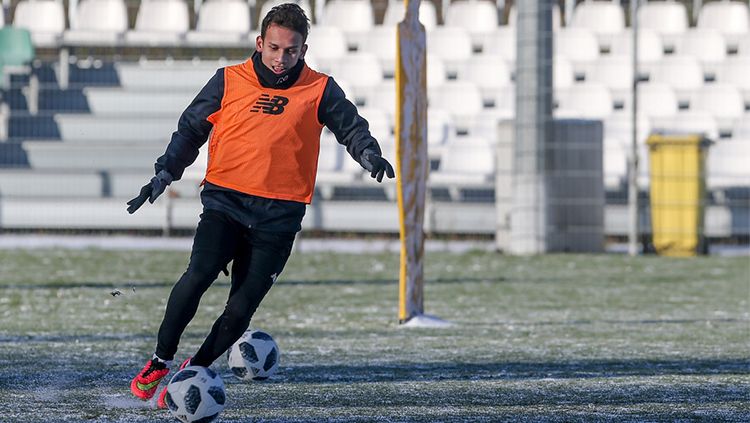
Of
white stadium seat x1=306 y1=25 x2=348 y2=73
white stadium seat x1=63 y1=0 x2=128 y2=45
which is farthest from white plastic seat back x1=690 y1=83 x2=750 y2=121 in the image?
white stadium seat x1=63 y1=0 x2=128 y2=45

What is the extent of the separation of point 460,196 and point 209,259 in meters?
11.4

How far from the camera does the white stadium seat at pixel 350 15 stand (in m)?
19.8

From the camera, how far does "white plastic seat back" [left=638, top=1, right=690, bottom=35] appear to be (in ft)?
65.9

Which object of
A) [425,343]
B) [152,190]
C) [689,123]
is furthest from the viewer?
[689,123]

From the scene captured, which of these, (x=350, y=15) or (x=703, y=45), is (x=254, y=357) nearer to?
(x=350, y=15)

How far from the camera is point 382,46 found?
63.1ft

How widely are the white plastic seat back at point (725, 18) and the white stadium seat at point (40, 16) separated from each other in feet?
30.2

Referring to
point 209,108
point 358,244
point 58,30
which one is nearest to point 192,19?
point 58,30

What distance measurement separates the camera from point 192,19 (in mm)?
20391

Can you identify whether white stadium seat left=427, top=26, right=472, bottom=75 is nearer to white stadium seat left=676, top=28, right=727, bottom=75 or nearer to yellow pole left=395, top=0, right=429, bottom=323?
white stadium seat left=676, top=28, right=727, bottom=75

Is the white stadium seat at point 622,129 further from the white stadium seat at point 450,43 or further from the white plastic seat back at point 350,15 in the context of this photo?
the white plastic seat back at point 350,15

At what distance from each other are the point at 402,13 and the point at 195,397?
1615cm

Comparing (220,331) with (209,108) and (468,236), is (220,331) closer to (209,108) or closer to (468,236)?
(209,108)

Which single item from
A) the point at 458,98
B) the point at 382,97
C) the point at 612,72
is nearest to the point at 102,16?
the point at 382,97
